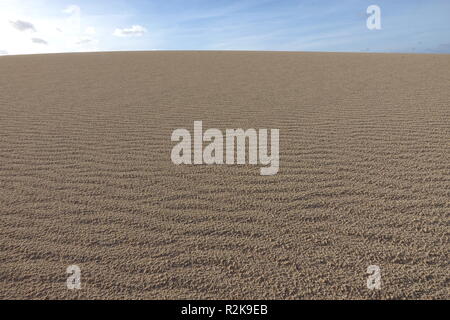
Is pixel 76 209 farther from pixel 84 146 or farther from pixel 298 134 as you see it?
pixel 298 134

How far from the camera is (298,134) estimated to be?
5.47 metres

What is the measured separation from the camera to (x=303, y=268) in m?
2.34

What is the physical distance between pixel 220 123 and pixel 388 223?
4.05m

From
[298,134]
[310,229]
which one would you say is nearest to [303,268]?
[310,229]

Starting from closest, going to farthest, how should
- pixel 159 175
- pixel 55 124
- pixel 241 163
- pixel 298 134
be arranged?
1. pixel 159 175
2. pixel 241 163
3. pixel 298 134
4. pixel 55 124

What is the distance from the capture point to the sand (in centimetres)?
225

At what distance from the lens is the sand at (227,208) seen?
2252 millimetres

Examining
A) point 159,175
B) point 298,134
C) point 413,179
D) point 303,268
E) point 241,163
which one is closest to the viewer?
point 303,268

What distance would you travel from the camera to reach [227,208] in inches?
125

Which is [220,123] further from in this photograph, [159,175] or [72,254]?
[72,254]
